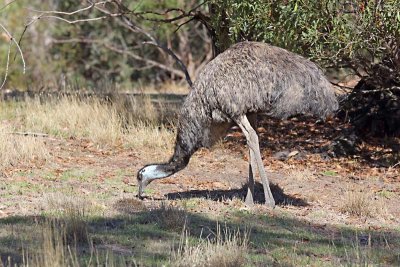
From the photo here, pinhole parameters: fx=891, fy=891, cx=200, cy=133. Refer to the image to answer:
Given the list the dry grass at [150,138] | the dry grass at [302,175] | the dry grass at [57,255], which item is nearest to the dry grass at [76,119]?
the dry grass at [150,138]

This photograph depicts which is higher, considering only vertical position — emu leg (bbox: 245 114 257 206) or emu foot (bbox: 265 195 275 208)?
emu leg (bbox: 245 114 257 206)

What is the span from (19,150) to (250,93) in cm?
432

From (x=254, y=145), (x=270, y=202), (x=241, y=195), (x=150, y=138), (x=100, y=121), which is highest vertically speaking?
(x=254, y=145)

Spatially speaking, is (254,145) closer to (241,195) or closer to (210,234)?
(241,195)

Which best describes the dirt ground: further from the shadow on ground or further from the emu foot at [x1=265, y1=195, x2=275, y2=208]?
the shadow on ground

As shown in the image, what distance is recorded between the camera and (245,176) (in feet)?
44.1

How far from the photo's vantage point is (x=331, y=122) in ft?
54.5

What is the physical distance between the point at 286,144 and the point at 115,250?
7281 mm

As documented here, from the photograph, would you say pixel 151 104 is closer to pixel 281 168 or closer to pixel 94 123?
pixel 94 123

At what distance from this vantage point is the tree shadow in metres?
11.7

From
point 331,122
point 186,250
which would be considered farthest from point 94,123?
point 186,250

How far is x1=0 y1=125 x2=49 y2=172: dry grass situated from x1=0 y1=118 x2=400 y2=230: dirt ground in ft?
0.54

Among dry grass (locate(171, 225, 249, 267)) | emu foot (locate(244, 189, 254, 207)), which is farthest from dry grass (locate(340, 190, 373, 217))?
dry grass (locate(171, 225, 249, 267))

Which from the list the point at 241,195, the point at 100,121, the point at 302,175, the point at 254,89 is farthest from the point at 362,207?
the point at 100,121
